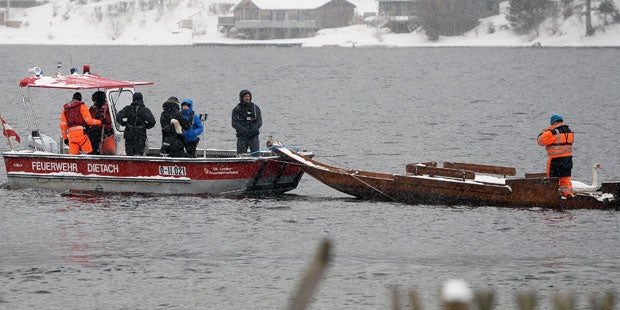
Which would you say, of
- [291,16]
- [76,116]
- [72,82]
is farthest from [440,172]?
[291,16]

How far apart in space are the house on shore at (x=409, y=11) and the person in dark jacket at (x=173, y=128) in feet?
430

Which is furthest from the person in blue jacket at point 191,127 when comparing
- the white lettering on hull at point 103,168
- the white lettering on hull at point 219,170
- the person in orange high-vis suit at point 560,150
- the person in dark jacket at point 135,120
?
the person in orange high-vis suit at point 560,150

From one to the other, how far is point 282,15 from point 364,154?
136 m

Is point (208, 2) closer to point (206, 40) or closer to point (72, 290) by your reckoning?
point (206, 40)

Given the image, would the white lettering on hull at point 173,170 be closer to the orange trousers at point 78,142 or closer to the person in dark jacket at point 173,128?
the person in dark jacket at point 173,128

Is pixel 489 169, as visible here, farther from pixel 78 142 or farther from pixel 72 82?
pixel 72 82

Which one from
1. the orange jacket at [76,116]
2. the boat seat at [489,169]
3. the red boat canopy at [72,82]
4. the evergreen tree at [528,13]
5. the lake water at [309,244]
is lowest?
the lake water at [309,244]

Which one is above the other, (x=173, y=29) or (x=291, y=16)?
(x=291, y=16)

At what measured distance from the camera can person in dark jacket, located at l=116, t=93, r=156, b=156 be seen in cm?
2298

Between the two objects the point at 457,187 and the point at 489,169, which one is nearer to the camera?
the point at 457,187

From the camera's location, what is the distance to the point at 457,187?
73.0 ft

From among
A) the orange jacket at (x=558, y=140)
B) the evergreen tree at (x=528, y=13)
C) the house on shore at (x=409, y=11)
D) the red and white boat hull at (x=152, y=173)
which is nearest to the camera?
the orange jacket at (x=558, y=140)

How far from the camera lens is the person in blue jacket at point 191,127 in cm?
2272

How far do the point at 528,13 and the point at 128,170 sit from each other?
419 feet
